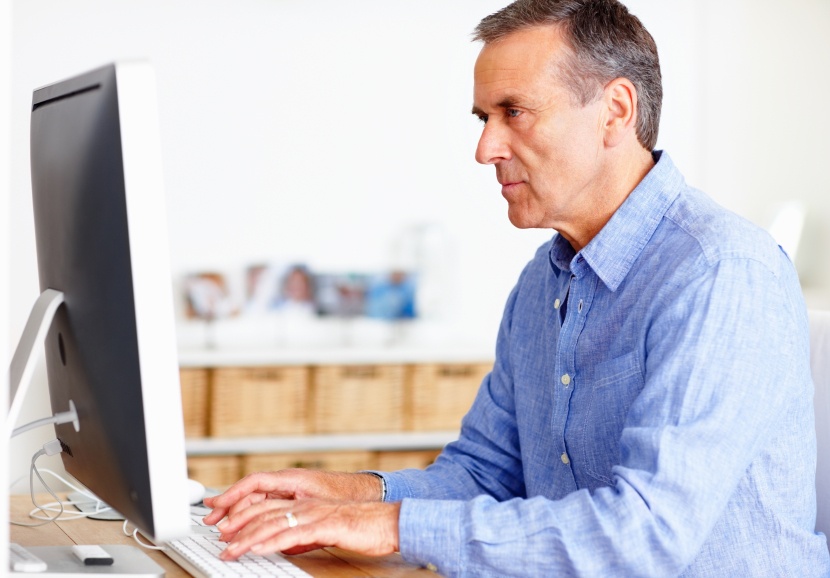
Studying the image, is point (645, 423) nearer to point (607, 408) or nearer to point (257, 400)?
point (607, 408)

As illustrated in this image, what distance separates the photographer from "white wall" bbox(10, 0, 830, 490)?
346 cm

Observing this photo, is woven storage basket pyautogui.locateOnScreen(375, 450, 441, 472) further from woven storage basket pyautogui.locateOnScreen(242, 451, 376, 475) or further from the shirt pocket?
the shirt pocket

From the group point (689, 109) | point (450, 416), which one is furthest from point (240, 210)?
point (689, 109)

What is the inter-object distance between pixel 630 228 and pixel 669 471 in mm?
390

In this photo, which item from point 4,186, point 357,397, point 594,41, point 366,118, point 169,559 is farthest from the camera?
point 366,118

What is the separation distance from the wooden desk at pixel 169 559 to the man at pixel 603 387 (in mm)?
38

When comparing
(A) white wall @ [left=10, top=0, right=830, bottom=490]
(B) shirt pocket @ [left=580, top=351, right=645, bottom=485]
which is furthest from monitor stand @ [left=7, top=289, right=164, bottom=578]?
(A) white wall @ [left=10, top=0, right=830, bottom=490]

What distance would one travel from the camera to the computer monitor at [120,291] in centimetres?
81

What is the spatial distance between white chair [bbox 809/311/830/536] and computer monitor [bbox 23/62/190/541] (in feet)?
2.70

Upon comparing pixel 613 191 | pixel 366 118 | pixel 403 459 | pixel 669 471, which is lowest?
pixel 403 459

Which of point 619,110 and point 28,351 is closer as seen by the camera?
point 28,351

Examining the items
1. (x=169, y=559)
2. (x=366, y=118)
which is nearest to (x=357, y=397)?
(x=366, y=118)

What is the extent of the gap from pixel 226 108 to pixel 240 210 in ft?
1.14

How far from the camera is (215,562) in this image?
1.05 metres
